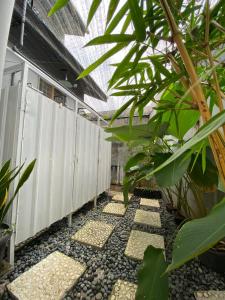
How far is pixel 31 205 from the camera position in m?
1.33

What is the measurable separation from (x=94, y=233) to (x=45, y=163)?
0.96 metres

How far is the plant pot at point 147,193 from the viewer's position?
3300mm

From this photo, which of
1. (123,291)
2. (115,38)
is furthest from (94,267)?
(115,38)

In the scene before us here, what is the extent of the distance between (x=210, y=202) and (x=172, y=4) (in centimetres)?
178

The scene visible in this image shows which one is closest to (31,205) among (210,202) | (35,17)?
(210,202)

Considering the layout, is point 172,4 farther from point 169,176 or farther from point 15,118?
point 15,118

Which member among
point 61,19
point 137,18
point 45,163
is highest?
point 61,19

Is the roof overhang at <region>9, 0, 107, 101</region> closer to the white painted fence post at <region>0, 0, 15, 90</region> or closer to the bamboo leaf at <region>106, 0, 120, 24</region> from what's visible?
the white painted fence post at <region>0, 0, 15, 90</region>

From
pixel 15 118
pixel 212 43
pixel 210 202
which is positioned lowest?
pixel 210 202

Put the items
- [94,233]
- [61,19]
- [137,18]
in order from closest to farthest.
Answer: [137,18] < [94,233] < [61,19]

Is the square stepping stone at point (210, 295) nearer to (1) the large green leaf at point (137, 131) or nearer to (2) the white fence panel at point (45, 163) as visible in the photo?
(1) the large green leaf at point (137, 131)

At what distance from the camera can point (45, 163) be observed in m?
1.48

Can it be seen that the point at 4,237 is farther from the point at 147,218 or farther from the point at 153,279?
the point at 147,218

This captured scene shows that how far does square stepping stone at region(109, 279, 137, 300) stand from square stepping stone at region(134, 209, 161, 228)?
0.98 meters
